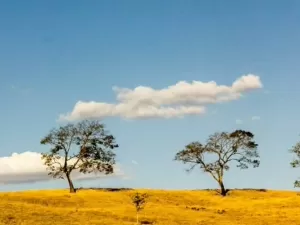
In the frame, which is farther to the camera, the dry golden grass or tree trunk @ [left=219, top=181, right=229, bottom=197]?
tree trunk @ [left=219, top=181, right=229, bottom=197]

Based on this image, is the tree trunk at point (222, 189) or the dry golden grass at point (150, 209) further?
the tree trunk at point (222, 189)

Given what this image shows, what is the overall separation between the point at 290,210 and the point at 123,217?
24224 millimetres

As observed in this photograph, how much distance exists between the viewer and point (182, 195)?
96.9 metres

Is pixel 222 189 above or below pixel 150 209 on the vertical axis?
above

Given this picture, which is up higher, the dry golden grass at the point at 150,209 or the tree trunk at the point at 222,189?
the tree trunk at the point at 222,189

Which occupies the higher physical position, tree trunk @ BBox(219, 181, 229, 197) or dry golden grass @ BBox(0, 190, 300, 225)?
tree trunk @ BBox(219, 181, 229, 197)

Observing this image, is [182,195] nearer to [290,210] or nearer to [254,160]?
[254,160]

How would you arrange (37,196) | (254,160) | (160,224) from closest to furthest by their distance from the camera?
(160,224) → (37,196) → (254,160)

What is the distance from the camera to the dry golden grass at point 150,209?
61.5 m

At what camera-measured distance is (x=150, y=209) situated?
244ft

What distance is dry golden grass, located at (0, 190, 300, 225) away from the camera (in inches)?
2421

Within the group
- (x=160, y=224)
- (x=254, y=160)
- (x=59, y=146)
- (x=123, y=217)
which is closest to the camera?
(x=160, y=224)

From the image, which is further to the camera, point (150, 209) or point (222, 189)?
point (222, 189)

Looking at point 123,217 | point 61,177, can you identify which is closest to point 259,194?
point 61,177
